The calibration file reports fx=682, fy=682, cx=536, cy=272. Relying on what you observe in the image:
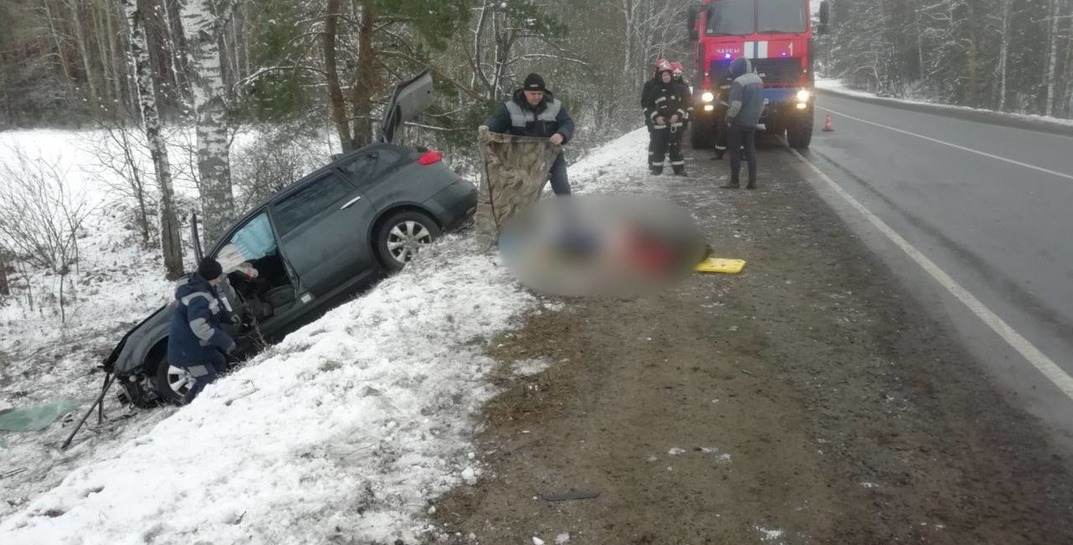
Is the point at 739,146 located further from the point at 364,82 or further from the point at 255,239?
the point at 364,82

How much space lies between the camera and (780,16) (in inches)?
473

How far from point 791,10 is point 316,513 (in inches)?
472

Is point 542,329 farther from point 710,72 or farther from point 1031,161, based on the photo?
point 1031,161

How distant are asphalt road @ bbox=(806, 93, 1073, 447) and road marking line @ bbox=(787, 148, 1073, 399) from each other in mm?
29

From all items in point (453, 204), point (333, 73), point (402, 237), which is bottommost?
point (402, 237)

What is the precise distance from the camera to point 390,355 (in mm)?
4512

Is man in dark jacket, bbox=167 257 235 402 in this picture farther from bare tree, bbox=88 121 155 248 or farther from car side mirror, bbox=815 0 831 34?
bare tree, bbox=88 121 155 248

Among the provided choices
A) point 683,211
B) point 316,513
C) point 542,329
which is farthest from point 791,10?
point 316,513

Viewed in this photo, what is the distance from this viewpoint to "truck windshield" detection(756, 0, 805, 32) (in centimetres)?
1195

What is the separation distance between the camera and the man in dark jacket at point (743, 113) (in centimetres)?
930

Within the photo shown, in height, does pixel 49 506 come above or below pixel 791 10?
below

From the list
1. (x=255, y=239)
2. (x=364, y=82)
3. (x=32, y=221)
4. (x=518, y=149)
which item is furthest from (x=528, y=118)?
(x=32, y=221)

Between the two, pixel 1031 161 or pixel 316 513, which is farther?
pixel 1031 161

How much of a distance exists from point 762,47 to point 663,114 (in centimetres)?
307
